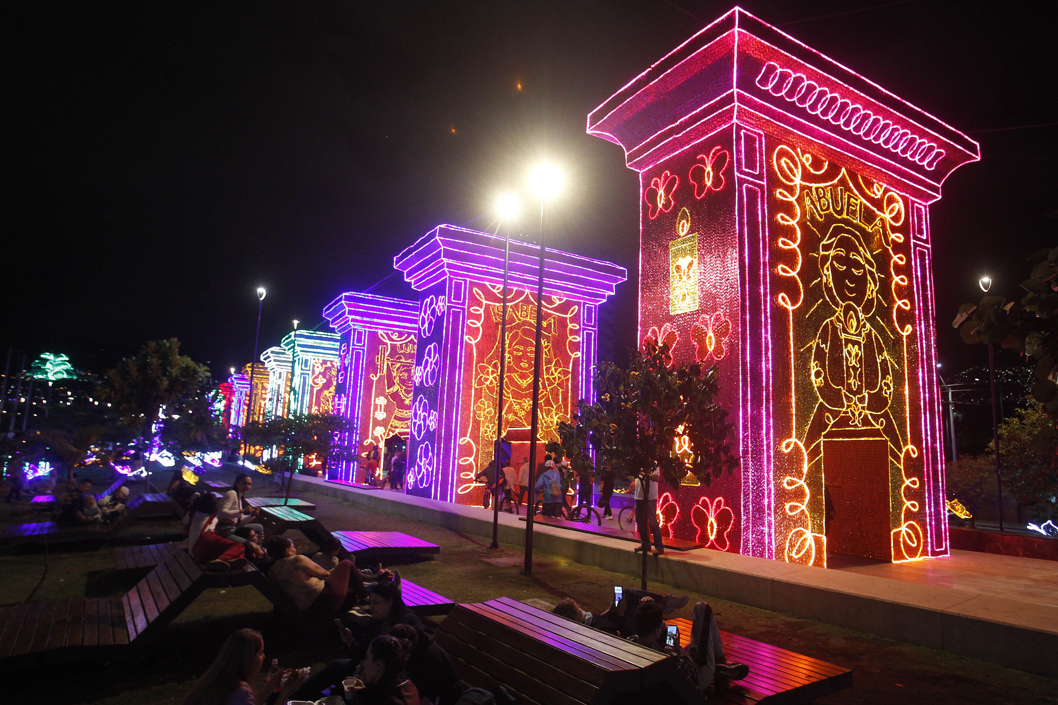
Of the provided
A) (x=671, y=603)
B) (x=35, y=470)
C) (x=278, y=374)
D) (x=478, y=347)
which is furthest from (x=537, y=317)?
(x=278, y=374)

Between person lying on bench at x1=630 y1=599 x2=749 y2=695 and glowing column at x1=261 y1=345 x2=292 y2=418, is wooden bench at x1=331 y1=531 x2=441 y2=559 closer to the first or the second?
person lying on bench at x1=630 y1=599 x2=749 y2=695

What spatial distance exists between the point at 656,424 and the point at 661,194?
708cm

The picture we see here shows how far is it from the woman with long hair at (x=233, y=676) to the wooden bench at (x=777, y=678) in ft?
10.1

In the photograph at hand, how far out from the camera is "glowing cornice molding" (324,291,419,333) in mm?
29594

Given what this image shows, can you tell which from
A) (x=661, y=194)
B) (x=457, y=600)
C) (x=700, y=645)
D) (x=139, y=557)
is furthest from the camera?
(x=661, y=194)

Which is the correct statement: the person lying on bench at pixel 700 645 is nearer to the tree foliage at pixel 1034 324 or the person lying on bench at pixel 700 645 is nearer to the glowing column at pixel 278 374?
the tree foliage at pixel 1034 324

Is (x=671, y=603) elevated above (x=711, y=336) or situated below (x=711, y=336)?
below

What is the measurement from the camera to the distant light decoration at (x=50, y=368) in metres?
54.8

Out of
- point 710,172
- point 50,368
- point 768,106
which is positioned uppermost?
point 768,106

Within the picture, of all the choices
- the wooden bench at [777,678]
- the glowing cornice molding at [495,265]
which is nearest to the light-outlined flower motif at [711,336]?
the wooden bench at [777,678]

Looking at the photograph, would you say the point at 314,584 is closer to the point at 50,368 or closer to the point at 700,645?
the point at 700,645

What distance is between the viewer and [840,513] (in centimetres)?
1425

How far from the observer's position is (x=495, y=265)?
2212 centimetres

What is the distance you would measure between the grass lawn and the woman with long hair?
181 cm
